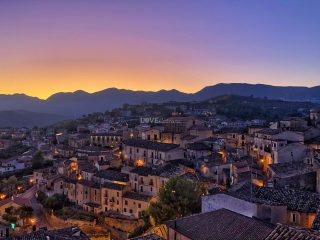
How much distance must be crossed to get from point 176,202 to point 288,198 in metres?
7.99

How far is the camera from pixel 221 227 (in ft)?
56.2

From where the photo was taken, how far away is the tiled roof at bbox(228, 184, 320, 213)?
20859 millimetres

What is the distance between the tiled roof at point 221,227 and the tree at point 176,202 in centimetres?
847

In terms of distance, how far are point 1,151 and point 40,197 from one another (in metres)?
37.3

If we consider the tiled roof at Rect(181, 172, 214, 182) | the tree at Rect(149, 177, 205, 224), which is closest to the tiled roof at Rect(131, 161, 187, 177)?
the tiled roof at Rect(181, 172, 214, 182)

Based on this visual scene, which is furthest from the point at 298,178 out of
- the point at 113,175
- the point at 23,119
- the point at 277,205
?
the point at 23,119

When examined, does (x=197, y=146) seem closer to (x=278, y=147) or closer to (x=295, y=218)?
(x=278, y=147)

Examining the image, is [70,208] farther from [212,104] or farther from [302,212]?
[212,104]

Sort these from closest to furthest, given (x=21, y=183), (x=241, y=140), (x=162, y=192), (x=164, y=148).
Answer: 1. (x=162, y=192)
2. (x=164, y=148)
3. (x=241, y=140)
4. (x=21, y=183)

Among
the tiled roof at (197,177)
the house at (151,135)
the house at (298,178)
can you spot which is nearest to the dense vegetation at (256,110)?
the house at (151,135)

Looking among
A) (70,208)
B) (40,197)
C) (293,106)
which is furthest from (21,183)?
(293,106)

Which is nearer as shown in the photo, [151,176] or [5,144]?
[151,176]

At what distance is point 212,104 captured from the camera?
119 meters

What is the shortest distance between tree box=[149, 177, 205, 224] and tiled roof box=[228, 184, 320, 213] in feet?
14.4
